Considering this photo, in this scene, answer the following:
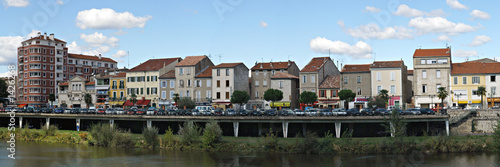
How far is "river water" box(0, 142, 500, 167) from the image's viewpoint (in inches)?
1823

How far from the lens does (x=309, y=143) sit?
2041 inches

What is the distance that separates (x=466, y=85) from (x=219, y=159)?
47.1m

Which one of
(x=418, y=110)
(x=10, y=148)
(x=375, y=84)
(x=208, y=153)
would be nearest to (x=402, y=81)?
(x=375, y=84)

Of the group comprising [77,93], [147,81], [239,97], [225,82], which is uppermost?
[147,81]

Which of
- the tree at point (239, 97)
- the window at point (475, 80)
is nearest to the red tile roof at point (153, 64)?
the tree at point (239, 97)

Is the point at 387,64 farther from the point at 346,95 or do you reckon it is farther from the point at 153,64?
the point at 153,64

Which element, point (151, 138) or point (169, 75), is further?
point (169, 75)

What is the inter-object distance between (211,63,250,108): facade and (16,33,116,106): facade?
4520cm

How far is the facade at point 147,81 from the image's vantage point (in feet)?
315

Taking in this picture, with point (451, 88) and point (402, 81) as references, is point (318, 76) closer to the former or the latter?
point (402, 81)

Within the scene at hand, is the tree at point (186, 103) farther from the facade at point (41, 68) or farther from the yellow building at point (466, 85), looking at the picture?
the facade at point (41, 68)

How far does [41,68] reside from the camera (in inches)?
4493

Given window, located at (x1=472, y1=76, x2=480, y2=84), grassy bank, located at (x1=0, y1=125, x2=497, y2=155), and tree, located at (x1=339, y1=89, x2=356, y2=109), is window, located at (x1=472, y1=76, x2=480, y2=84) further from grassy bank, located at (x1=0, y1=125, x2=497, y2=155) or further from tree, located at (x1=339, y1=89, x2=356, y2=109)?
grassy bank, located at (x1=0, y1=125, x2=497, y2=155)

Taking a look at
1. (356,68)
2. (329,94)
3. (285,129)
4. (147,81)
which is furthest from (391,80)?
(147,81)
